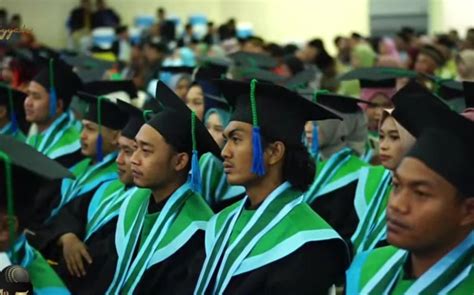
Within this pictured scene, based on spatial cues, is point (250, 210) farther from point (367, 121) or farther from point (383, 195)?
point (367, 121)

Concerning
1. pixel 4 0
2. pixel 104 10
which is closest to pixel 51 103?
pixel 4 0

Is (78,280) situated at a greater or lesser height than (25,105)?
lesser

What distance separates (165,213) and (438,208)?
168 cm

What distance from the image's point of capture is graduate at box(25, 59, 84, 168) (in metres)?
6.28

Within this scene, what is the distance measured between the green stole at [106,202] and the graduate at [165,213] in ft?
0.85

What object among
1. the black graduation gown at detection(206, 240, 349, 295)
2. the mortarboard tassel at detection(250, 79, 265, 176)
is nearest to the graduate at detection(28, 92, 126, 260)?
the mortarboard tassel at detection(250, 79, 265, 176)

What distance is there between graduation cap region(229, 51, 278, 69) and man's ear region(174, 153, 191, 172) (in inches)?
195

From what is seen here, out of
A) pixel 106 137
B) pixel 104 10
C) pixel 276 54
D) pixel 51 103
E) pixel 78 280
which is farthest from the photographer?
pixel 104 10

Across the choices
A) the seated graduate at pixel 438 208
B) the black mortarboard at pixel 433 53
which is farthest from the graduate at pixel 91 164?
the black mortarboard at pixel 433 53

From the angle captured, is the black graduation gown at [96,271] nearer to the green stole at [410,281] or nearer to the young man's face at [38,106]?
the green stole at [410,281]

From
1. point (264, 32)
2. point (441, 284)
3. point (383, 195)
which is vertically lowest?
point (264, 32)

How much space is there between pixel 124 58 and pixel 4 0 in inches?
113

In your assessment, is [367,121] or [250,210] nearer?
[250,210]

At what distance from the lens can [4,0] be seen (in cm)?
1684
